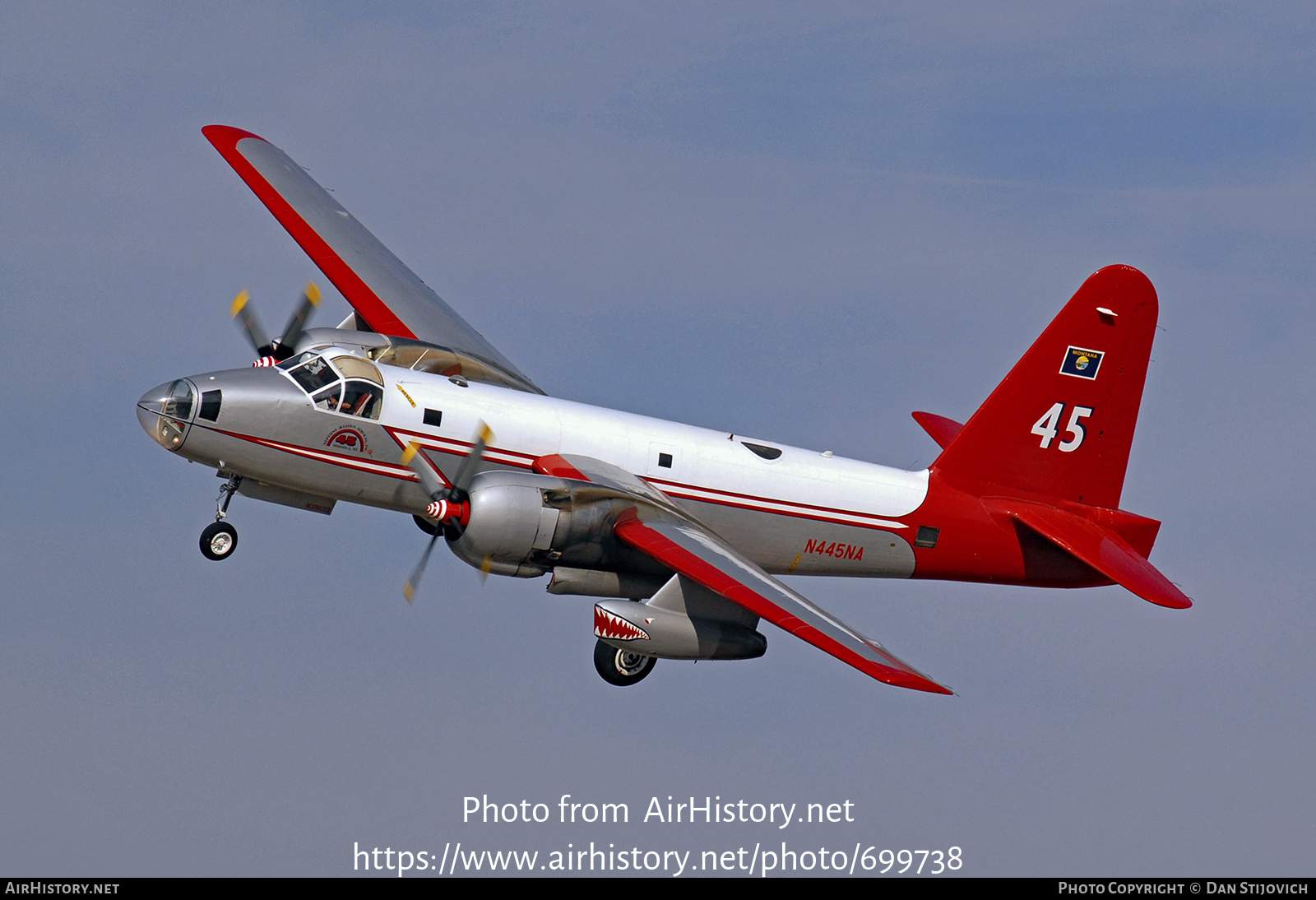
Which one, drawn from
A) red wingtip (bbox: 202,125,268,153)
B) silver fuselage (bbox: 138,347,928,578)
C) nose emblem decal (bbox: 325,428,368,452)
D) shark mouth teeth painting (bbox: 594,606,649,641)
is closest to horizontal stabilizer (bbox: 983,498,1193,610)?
silver fuselage (bbox: 138,347,928,578)

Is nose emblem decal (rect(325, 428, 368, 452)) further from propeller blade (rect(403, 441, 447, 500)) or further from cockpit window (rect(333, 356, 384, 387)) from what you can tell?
cockpit window (rect(333, 356, 384, 387))

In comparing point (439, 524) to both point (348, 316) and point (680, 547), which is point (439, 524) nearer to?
point (680, 547)

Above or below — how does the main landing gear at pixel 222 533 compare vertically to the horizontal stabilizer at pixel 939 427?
below

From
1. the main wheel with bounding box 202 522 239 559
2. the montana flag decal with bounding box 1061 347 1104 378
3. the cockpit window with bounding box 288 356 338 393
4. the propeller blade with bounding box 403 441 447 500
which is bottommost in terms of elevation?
the main wheel with bounding box 202 522 239 559

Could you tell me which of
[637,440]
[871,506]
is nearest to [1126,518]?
[871,506]

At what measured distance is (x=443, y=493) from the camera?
29.4 meters

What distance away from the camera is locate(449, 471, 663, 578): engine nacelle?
2895cm

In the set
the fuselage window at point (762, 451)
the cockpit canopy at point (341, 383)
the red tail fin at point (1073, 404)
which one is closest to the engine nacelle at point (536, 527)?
the cockpit canopy at point (341, 383)

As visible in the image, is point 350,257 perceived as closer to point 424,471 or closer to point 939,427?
point 424,471

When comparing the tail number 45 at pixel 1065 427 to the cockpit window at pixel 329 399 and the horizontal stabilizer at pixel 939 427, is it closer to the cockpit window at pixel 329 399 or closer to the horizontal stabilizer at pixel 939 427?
the horizontal stabilizer at pixel 939 427

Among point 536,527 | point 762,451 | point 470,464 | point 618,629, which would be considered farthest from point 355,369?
point 762,451

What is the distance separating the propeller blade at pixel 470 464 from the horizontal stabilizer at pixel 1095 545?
35.2ft

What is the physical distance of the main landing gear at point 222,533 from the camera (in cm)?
3120

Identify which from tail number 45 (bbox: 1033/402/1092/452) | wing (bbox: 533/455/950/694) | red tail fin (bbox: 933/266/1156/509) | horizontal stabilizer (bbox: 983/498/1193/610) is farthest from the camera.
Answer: tail number 45 (bbox: 1033/402/1092/452)
